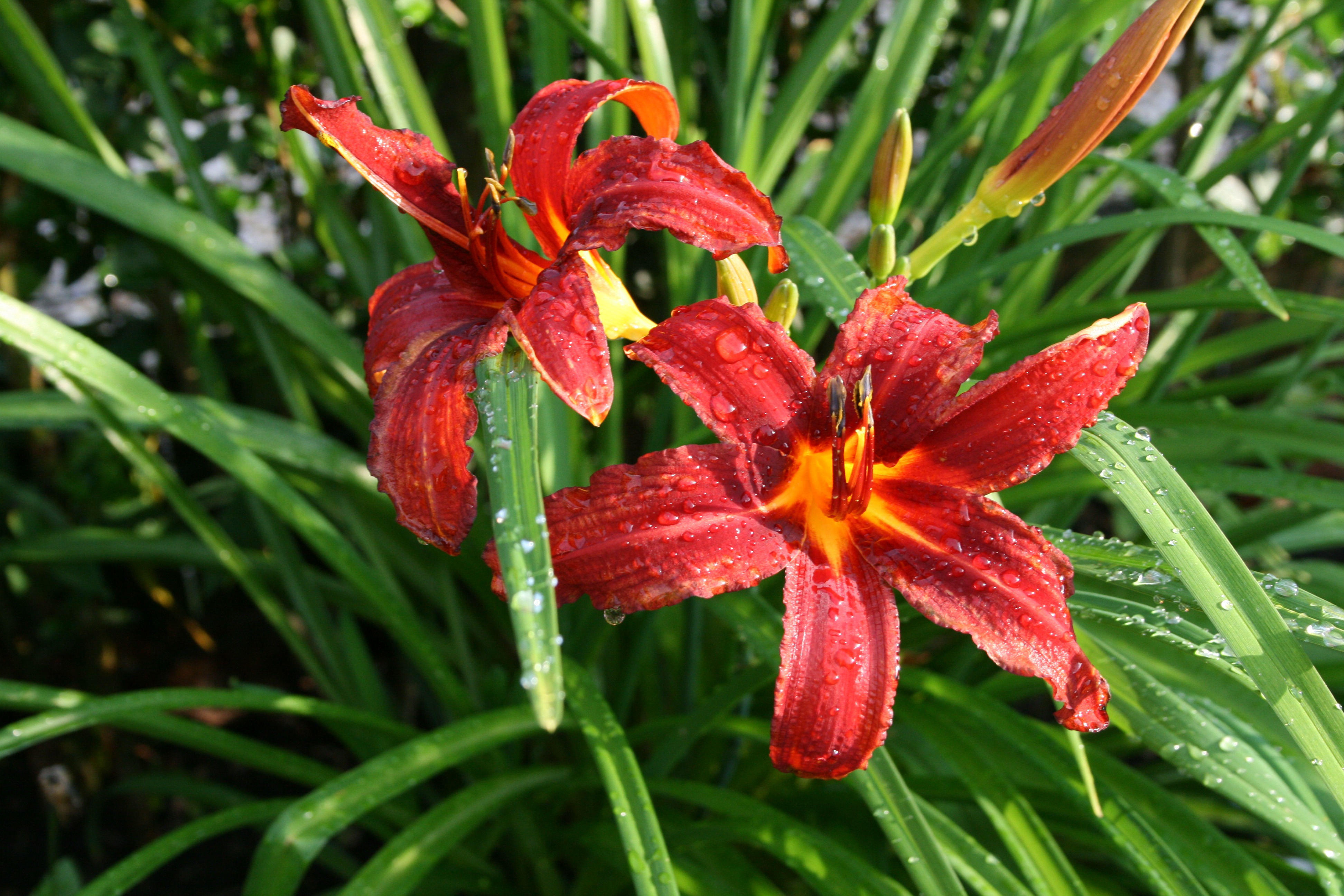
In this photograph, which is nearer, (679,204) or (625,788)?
(679,204)

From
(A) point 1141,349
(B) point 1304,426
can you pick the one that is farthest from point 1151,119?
(A) point 1141,349

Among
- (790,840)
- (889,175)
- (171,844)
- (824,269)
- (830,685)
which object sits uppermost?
(889,175)

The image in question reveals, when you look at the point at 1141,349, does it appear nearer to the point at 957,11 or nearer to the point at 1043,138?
the point at 1043,138

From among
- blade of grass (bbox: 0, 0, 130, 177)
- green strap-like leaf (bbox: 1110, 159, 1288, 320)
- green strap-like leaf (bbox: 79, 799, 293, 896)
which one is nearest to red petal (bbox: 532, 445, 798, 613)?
green strap-like leaf (bbox: 1110, 159, 1288, 320)

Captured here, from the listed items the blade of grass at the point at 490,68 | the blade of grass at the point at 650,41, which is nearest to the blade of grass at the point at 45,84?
the blade of grass at the point at 490,68

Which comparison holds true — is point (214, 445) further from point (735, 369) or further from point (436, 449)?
point (735, 369)

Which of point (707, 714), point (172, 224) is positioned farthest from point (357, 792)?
point (172, 224)

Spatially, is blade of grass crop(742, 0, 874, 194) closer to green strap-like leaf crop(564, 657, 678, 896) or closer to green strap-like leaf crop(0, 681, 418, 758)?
green strap-like leaf crop(564, 657, 678, 896)
